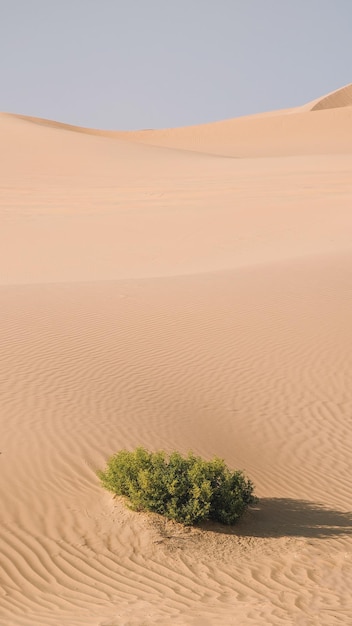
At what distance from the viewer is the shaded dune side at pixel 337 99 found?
79125 millimetres

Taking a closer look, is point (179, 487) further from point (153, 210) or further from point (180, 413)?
point (153, 210)

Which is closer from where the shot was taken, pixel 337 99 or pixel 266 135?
pixel 266 135

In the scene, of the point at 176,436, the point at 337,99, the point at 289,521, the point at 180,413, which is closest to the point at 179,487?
the point at 289,521

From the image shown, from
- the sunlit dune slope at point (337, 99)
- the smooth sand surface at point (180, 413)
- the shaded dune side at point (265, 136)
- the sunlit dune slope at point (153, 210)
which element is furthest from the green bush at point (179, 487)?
the sunlit dune slope at point (337, 99)

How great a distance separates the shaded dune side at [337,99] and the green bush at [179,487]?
7392 centimetres

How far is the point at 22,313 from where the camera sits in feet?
50.8

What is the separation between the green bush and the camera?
7758 millimetres

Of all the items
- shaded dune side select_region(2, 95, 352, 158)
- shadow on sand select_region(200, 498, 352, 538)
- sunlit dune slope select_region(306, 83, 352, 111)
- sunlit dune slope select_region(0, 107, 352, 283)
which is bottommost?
shadow on sand select_region(200, 498, 352, 538)

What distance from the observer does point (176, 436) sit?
10.2m

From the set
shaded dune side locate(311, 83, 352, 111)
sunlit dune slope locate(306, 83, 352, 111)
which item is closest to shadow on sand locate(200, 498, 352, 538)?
sunlit dune slope locate(306, 83, 352, 111)

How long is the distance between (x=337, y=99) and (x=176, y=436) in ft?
248

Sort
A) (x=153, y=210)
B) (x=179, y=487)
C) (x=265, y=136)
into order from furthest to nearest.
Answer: (x=265, y=136)
(x=153, y=210)
(x=179, y=487)

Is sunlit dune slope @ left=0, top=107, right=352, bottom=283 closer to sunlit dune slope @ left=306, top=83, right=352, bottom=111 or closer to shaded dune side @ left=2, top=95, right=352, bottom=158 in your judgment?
shaded dune side @ left=2, top=95, right=352, bottom=158

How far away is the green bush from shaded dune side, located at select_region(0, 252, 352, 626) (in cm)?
16
